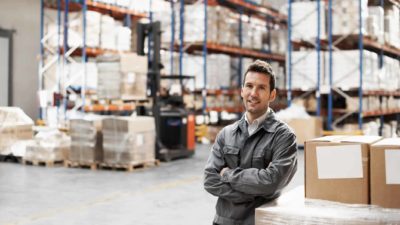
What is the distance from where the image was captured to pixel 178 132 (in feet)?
36.5

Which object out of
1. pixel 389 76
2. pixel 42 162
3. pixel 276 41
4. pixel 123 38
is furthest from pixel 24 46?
pixel 389 76

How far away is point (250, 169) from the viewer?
291cm

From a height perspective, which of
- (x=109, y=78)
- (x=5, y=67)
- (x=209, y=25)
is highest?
(x=209, y=25)

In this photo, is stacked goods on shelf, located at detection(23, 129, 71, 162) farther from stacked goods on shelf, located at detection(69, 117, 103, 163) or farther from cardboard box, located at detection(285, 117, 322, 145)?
cardboard box, located at detection(285, 117, 322, 145)

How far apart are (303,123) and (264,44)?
580cm

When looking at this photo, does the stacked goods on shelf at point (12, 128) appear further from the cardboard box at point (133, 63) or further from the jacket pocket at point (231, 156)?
the jacket pocket at point (231, 156)

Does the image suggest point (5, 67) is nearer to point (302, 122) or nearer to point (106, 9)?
point (106, 9)

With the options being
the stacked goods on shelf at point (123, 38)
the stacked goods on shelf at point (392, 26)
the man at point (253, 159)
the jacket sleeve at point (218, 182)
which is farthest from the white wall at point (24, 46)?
the man at point (253, 159)

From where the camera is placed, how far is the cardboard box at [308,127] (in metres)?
12.0

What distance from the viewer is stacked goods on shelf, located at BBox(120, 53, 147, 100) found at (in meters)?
9.89

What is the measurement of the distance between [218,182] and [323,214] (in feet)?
1.91

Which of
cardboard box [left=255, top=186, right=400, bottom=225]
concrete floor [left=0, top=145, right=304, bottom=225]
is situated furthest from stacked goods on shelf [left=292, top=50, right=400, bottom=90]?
cardboard box [left=255, top=186, right=400, bottom=225]

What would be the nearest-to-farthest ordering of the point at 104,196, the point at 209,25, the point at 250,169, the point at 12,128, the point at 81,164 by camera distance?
1. the point at 250,169
2. the point at 104,196
3. the point at 81,164
4. the point at 12,128
5. the point at 209,25

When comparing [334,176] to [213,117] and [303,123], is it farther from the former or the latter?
[213,117]
